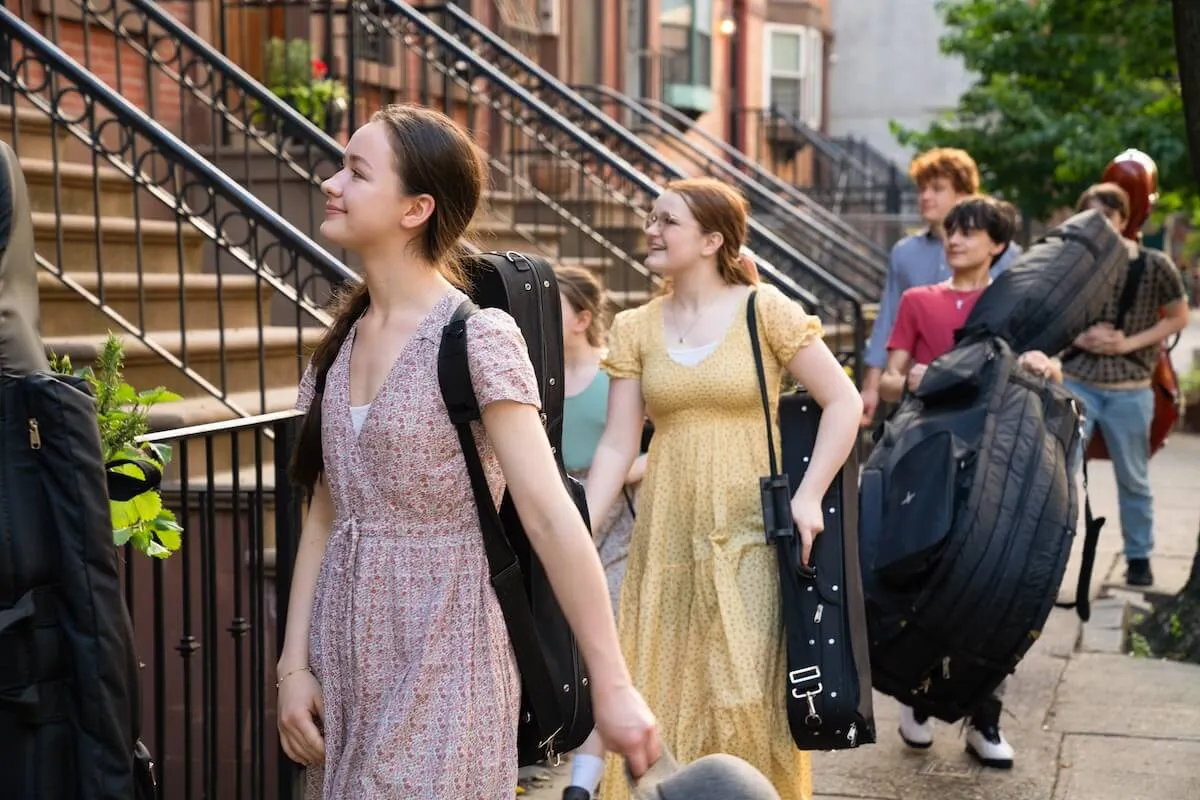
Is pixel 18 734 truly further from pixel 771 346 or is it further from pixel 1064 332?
pixel 1064 332

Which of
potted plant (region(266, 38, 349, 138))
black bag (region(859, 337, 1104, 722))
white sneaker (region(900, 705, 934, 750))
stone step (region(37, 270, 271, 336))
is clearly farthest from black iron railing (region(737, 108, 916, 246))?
black bag (region(859, 337, 1104, 722))

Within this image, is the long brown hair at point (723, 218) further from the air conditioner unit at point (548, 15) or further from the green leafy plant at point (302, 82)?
the air conditioner unit at point (548, 15)

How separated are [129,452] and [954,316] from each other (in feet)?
12.3

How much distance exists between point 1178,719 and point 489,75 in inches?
247

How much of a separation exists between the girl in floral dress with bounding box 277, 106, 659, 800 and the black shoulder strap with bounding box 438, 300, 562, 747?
18mm

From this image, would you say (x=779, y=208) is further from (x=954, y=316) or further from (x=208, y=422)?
(x=208, y=422)

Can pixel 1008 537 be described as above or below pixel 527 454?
below

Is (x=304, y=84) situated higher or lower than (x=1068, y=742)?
higher

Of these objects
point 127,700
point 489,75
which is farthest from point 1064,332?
point 489,75

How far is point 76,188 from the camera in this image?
Result: 8.21 meters

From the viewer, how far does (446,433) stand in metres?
2.76

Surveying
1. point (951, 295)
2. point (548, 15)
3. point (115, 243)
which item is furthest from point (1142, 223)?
point (548, 15)

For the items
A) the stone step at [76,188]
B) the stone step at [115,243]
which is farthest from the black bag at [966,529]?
Result: the stone step at [76,188]

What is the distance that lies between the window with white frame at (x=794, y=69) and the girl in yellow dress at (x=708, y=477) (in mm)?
26692
